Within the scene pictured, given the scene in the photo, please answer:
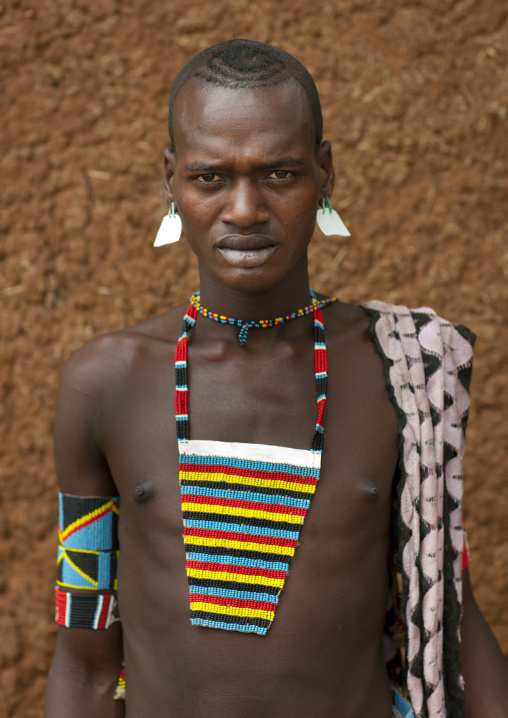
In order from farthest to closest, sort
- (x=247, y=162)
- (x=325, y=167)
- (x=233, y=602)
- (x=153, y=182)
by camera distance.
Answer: (x=153, y=182)
(x=325, y=167)
(x=233, y=602)
(x=247, y=162)

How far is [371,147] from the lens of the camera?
9.53 feet

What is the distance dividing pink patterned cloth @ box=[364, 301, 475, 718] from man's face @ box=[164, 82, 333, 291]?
0.37 meters

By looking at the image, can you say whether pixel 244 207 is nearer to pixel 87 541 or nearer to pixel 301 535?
pixel 301 535

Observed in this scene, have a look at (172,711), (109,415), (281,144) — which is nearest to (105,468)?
(109,415)

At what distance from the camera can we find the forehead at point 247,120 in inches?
62.1

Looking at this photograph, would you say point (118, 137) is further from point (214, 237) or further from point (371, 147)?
point (214, 237)

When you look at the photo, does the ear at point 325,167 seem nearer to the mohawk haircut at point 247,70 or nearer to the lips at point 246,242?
the mohawk haircut at point 247,70

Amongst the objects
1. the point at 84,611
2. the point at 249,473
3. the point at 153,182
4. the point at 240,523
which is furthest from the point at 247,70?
the point at 153,182

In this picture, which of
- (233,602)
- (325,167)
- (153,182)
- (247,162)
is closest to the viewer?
(247,162)

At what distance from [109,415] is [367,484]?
0.58 meters

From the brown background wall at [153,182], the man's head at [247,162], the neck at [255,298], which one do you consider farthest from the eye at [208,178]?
the brown background wall at [153,182]

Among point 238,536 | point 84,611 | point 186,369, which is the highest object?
point 186,369

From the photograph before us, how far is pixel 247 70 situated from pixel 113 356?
0.68 metres

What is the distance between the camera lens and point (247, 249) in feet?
5.25
